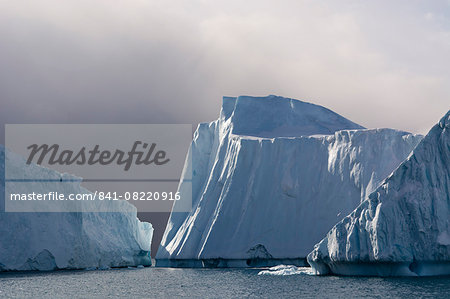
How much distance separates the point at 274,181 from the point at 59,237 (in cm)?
1208

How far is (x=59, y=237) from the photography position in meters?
32.1

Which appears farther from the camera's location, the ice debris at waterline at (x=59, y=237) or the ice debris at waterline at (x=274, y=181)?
the ice debris at waterline at (x=59, y=237)

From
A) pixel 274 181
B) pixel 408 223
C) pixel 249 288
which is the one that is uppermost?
pixel 274 181

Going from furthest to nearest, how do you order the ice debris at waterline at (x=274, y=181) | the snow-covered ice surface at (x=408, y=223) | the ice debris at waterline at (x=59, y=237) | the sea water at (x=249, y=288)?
1. the ice debris at waterline at (x=59, y=237)
2. the ice debris at waterline at (x=274, y=181)
3. the snow-covered ice surface at (x=408, y=223)
4. the sea water at (x=249, y=288)

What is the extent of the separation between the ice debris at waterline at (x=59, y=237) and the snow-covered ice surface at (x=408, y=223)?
17042 millimetres

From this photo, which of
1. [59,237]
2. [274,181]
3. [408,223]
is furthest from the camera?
[274,181]

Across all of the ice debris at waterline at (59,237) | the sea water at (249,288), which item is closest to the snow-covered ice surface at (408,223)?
the sea water at (249,288)

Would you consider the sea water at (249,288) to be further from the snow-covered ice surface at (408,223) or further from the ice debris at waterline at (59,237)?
the ice debris at waterline at (59,237)

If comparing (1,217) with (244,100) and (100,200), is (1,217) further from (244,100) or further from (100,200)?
(244,100)

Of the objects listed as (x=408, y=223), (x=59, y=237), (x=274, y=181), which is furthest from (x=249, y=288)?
(x=59, y=237)

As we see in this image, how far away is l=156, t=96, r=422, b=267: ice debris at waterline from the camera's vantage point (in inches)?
1172

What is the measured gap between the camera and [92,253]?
3456 cm

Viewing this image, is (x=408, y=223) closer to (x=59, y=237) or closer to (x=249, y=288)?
(x=249, y=288)

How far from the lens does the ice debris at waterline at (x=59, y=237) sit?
30234 mm
